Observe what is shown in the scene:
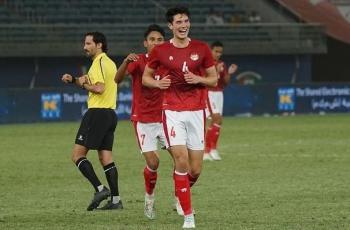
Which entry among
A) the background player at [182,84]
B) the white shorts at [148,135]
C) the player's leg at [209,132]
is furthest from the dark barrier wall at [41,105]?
the background player at [182,84]

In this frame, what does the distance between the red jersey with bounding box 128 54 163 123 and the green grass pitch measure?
1.14 m

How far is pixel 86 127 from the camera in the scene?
46.8 feet

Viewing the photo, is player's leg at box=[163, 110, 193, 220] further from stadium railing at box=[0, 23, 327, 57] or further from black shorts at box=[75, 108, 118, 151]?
stadium railing at box=[0, 23, 327, 57]

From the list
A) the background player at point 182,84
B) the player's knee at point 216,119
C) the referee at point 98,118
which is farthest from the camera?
the player's knee at point 216,119

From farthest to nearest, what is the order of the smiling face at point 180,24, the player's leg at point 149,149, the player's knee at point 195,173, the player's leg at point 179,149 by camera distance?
the player's leg at point 149,149
the player's knee at point 195,173
the smiling face at point 180,24
the player's leg at point 179,149

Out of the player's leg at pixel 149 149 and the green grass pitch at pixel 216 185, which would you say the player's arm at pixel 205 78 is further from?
the player's leg at pixel 149 149

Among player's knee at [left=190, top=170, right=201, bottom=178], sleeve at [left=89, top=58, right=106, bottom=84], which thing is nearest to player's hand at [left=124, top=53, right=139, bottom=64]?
sleeve at [left=89, top=58, right=106, bottom=84]

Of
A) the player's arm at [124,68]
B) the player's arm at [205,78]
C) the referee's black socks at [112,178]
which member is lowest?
the referee's black socks at [112,178]

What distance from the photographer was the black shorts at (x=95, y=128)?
1425 centimetres

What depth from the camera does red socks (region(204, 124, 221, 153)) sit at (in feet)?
73.8

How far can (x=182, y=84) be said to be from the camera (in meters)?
12.1

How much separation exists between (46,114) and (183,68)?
80.9 ft

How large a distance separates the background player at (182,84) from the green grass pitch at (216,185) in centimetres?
88

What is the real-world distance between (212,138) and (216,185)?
5719 mm
